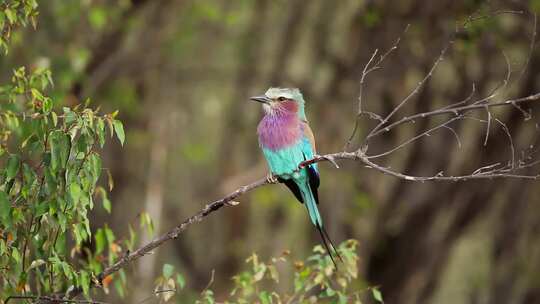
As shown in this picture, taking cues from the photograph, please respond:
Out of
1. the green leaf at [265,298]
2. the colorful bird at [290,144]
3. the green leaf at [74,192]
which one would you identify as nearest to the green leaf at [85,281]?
Result: the green leaf at [74,192]

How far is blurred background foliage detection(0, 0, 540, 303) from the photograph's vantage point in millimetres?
8320

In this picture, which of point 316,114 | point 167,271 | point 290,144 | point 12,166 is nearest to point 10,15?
point 12,166

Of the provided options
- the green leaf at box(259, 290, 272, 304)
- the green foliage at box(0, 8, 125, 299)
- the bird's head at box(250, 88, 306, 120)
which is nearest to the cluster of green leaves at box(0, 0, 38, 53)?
the green foliage at box(0, 8, 125, 299)

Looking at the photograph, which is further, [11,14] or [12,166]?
[11,14]

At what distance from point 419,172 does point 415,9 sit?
1.74 meters

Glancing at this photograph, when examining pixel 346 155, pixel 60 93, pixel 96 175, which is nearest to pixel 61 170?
pixel 96 175

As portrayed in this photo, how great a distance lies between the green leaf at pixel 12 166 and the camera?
10.5 feet

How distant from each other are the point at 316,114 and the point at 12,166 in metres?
6.35

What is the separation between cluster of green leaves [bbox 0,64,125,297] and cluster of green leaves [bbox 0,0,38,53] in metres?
0.20

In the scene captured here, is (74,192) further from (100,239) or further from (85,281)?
(100,239)

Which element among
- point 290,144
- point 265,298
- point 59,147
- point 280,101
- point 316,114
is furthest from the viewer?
point 316,114

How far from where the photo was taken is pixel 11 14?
3596mm

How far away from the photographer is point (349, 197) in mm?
9398

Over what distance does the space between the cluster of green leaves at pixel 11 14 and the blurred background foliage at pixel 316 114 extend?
392 cm
